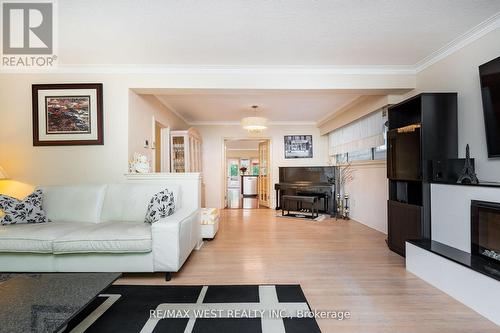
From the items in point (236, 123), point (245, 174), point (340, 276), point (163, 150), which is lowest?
point (340, 276)

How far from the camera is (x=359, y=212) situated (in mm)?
5137

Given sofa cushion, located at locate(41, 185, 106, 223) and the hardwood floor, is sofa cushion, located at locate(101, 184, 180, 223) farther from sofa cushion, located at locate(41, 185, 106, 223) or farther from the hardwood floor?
the hardwood floor

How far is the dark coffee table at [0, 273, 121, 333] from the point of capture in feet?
3.94

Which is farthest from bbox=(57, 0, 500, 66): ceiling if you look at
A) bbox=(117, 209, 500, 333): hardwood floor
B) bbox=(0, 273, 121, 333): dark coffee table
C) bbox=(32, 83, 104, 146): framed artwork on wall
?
bbox=(117, 209, 500, 333): hardwood floor

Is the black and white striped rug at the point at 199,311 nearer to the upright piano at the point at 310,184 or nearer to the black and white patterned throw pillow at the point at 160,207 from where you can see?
the black and white patterned throw pillow at the point at 160,207

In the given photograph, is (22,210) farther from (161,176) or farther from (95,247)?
(161,176)

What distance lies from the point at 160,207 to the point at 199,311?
118 cm

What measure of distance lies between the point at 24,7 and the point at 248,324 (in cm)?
329

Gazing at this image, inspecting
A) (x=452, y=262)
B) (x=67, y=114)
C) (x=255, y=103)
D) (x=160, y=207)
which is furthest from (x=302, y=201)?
(x=67, y=114)

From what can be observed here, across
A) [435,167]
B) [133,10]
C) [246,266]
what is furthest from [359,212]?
[133,10]

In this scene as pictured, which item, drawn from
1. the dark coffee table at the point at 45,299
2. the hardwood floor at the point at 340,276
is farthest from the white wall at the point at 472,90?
the dark coffee table at the point at 45,299

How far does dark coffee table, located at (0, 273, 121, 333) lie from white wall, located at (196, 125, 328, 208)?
526cm

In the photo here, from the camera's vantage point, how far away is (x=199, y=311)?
184 cm

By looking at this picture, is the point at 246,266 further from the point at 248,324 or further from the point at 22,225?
the point at 22,225
